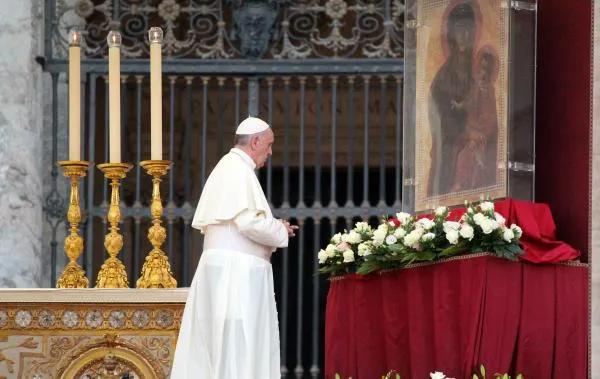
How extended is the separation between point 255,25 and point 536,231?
4867mm

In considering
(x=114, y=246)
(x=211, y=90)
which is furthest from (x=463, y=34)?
(x=211, y=90)

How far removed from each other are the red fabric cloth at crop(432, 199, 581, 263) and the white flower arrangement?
13 cm

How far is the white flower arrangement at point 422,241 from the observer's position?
368 inches

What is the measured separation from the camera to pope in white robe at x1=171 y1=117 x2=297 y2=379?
30.5 feet

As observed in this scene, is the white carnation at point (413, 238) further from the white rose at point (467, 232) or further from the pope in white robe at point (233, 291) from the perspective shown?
the pope in white robe at point (233, 291)

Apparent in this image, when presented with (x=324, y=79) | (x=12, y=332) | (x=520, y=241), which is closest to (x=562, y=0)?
(x=520, y=241)

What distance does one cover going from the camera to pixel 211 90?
15.7m

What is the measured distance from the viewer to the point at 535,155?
33.7 ft

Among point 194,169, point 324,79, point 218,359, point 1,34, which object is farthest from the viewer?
point 194,169

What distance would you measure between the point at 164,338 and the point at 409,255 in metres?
1.39

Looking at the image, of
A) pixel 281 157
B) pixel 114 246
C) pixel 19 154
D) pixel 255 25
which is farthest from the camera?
pixel 281 157

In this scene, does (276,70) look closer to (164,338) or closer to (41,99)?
(41,99)

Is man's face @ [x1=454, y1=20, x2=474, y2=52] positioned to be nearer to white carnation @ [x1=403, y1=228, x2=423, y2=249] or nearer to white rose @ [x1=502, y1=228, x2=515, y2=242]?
white carnation @ [x1=403, y1=228, x2=423, y2=249]

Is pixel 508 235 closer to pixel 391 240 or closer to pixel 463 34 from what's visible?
pixel 391 240
